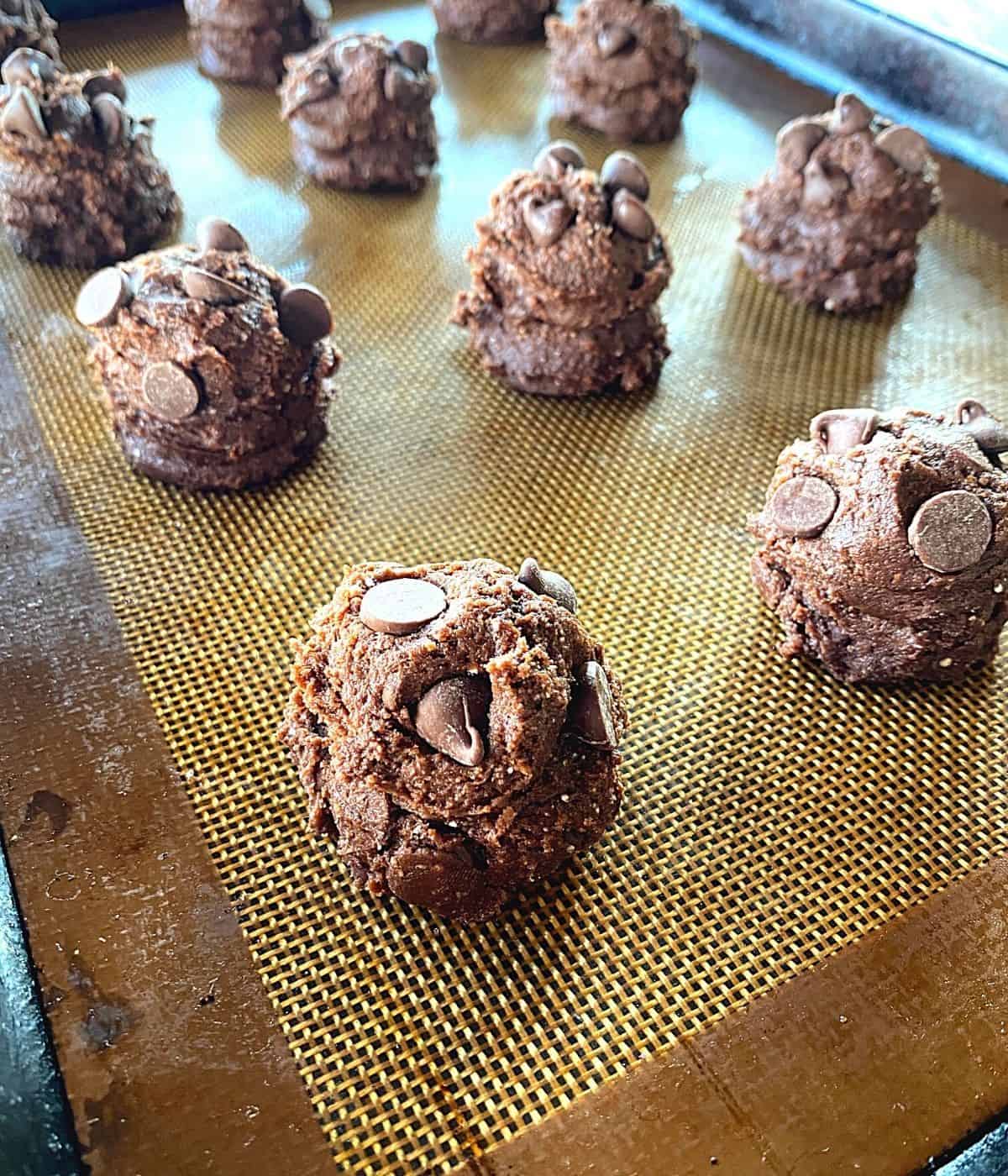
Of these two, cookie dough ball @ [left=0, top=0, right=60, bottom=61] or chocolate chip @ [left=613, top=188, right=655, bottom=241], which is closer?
chocolate chip @ [left=613, top=188, right=655, bottom=241]

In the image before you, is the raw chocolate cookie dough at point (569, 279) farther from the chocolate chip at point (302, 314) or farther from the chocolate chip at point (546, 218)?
the chocolate chip at point (302, 314)

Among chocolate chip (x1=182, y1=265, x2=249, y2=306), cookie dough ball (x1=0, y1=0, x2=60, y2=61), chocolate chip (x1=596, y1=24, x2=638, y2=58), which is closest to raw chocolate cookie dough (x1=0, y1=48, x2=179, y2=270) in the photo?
cookie dough ball (x1=0, y1=0, x2=60, y2=61)

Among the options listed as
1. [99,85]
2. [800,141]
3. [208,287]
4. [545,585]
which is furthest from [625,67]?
[545,585]

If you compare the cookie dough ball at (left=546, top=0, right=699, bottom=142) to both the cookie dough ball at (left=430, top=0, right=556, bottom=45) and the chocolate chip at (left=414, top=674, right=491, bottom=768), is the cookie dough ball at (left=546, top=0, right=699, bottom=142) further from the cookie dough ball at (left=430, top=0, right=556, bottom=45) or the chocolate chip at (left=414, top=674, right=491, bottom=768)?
the chocolate chip at (left=414, top=674, right=491, bottom=768)

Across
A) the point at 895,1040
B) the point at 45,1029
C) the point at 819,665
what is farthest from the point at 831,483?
the point at 45,1029

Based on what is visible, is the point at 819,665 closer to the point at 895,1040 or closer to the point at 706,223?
the point at 895,1040
